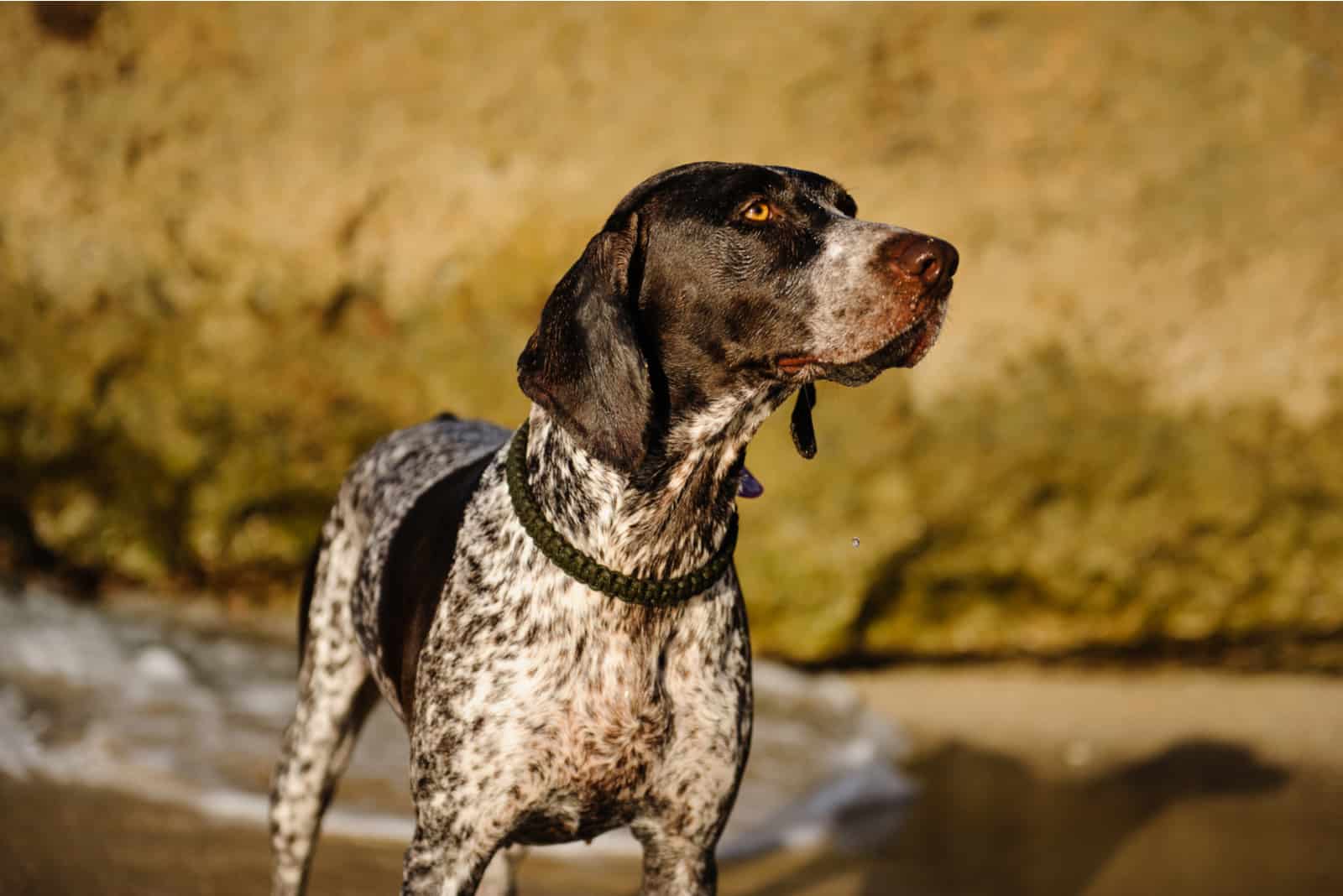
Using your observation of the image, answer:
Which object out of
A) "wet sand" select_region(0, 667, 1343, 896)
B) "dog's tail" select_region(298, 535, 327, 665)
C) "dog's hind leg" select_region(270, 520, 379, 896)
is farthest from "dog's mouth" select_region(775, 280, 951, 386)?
"wet sand" select_region(0, 667, 1343, 896)

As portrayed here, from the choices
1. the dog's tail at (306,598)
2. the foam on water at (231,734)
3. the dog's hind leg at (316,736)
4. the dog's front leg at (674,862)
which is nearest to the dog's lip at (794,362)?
the dog's front leg at (674,862)

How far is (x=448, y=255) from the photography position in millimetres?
6984

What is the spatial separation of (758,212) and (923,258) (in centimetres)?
39

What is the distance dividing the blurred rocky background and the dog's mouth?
3.73 metres

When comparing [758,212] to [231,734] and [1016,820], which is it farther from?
[231,734]

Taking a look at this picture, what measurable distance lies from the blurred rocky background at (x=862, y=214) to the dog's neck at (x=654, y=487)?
3.60 m

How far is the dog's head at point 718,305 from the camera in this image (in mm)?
2889

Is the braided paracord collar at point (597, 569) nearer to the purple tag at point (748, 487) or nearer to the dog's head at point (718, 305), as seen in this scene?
the purple tag at point (748, 487)

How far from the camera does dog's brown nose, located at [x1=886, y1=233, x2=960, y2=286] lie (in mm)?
2867

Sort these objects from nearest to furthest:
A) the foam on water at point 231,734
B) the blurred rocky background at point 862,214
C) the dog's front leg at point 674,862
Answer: the dog's front leg at point 674,862 → the foam on water at point 231,734 → the blurred rocky background at point 862,214

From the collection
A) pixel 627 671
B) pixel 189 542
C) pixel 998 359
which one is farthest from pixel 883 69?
pixel 627 671

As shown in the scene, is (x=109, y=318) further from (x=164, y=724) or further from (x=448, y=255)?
(x=164, y=724)

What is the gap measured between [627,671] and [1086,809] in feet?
10.6

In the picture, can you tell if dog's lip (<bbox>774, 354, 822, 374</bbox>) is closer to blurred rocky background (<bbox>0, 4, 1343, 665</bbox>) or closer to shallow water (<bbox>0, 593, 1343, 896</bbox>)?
shallow water (<bbox>0, 593, 1343, 896</bbox>)
